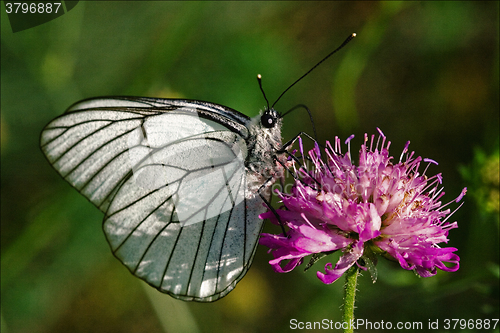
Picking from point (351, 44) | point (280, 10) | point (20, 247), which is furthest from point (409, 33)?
point (20, 247)

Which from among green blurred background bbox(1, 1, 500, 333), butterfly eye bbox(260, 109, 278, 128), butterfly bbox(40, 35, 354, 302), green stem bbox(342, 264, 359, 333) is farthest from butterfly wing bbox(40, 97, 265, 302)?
green blurred background bbox(1, 1, 500, 333)

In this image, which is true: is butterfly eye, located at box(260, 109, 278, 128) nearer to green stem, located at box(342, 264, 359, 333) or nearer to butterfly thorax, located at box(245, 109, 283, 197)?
butterfly thorax, located at box(245, 109, 283, 197)

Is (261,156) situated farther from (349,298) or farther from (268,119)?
(349,298)

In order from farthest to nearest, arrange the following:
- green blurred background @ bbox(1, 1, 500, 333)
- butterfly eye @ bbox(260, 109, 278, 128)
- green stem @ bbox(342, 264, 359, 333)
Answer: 1. green blurred background @ bbox(1, 1, 500, 333)
2. butterfly eye @ bbox(260, 109, 278, 128)
3. green stem @ bbox(342, 264, 359, 333)

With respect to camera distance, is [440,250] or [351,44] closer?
[440,250]

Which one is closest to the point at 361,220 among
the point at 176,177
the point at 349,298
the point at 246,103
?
the point at 349,298

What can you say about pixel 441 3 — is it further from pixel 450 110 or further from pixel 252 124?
pixel 252 124
